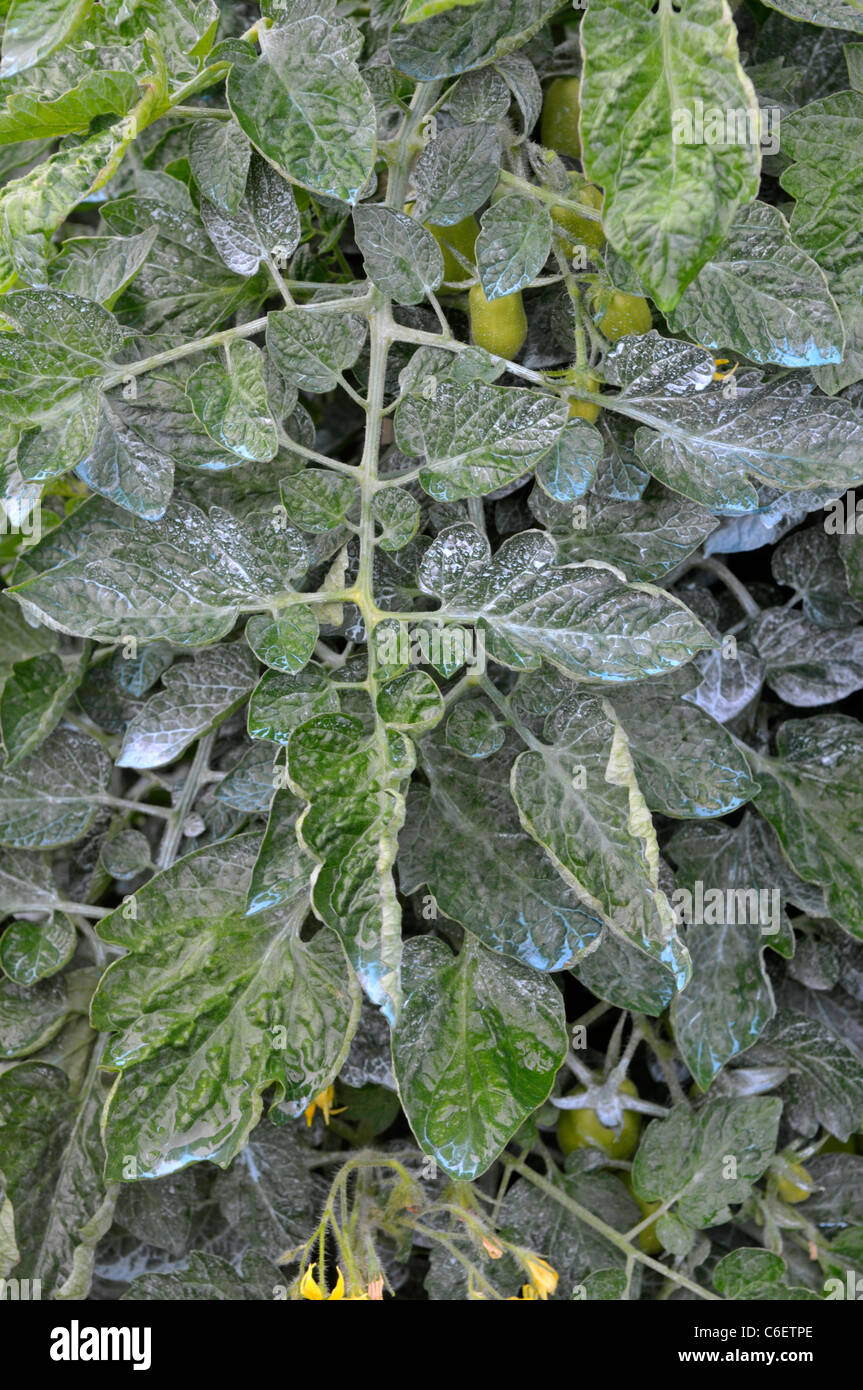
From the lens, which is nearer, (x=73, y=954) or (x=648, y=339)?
(x=648, y=339)

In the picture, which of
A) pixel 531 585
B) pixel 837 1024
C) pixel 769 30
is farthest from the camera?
pixel 837 1024

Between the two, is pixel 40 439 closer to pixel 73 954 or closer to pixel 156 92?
pixel 156 92

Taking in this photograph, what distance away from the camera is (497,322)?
2.37 ft

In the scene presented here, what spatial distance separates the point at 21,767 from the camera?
877 mm

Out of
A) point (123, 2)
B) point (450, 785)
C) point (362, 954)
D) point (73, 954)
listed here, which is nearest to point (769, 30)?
point (123, 2)

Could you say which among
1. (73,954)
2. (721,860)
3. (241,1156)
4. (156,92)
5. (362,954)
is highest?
(156,92)

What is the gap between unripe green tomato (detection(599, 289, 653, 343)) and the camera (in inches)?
27.8

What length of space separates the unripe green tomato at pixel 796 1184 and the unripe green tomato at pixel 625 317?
0.66 m

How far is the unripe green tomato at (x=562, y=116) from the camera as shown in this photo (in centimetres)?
75

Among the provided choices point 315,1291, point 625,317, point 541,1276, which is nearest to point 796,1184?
point 541,1276

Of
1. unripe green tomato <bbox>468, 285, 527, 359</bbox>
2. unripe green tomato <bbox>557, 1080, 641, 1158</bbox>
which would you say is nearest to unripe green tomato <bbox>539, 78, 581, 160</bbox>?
unripe green tomato <bbox>468, 285, 527, 359</bbox>

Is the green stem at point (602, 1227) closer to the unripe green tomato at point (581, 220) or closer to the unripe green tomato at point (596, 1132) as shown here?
the unripe green tomato at point (596, 1132)

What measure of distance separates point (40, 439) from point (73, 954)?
430 mm

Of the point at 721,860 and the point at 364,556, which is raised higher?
the point at 364,556
